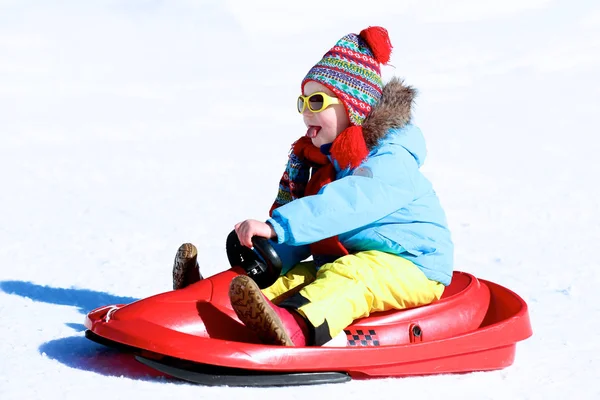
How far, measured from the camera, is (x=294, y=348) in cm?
242

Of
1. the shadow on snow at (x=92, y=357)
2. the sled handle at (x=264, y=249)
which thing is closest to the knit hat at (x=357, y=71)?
the sled handle at (x=264, y=249)

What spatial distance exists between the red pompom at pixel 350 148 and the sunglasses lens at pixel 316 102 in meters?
0.15

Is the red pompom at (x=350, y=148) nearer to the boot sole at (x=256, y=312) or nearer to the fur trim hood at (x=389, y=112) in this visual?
the fur trim hood at (x=389, y=112)

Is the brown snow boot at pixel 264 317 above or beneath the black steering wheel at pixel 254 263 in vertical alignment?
beneath

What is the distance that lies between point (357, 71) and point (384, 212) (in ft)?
1.97

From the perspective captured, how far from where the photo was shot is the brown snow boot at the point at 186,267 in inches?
116

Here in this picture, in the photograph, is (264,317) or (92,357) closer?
(264,317)

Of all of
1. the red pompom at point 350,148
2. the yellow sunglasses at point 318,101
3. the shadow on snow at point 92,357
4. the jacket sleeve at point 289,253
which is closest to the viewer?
the shadow on snow at point 92,357

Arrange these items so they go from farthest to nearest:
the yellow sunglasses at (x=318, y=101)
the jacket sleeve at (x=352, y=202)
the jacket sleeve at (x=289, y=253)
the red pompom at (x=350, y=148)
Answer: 1. the jacket sleeve at (x=289, y=253)
2. the yellow sunglasses at (x=318, y=101)
3. the red pompom at (x=350, y=148)
4. the jacket sleeve at (x=352, y=202)

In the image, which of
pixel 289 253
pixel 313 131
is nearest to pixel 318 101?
pixel 313 131

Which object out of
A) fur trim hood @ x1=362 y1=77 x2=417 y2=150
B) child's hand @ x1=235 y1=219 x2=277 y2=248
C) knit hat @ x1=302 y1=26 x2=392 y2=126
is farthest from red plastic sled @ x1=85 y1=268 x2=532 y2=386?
knit hat @ x1=302 y1=26 x2=392 y2=126

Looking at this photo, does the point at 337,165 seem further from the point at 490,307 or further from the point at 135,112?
the point at 135,112

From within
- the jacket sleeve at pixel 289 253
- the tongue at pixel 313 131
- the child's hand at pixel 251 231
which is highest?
the tongue at pixel 313 131

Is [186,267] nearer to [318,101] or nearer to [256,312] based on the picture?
[256,312]
